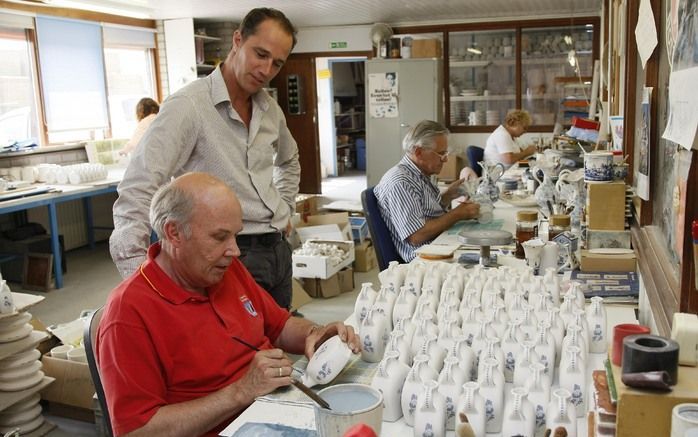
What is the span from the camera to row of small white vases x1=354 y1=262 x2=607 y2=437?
1307 mm

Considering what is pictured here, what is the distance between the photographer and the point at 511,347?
5.13 feet

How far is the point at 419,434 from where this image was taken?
1.33m

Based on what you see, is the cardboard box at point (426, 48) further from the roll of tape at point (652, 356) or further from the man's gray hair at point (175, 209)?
the roll of tape at point (652, 356)

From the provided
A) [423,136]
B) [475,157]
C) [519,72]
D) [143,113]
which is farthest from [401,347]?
[519,72]

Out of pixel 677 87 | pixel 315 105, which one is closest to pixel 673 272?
pixel 677 87

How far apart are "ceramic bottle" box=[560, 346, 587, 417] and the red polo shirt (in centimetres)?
82

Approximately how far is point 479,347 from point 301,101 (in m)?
8.72

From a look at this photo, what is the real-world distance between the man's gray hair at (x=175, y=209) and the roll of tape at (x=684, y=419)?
1149mm

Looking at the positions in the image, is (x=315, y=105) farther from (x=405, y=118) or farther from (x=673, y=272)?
(x=673, y=272)

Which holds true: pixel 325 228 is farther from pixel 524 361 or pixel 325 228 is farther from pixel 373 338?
pixel 524 361

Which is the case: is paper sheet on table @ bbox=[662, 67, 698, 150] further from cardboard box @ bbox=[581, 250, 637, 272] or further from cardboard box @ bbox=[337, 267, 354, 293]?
cardboard box @ bbox=[337, 267, 354, 293]

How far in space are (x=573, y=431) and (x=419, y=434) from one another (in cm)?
30

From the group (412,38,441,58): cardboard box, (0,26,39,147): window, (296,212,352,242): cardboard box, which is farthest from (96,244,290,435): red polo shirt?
(412,38,441,58): cardboard box

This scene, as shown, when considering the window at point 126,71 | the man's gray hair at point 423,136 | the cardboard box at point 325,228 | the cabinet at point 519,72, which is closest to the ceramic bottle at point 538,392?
the man's gray hair at point 423,136
